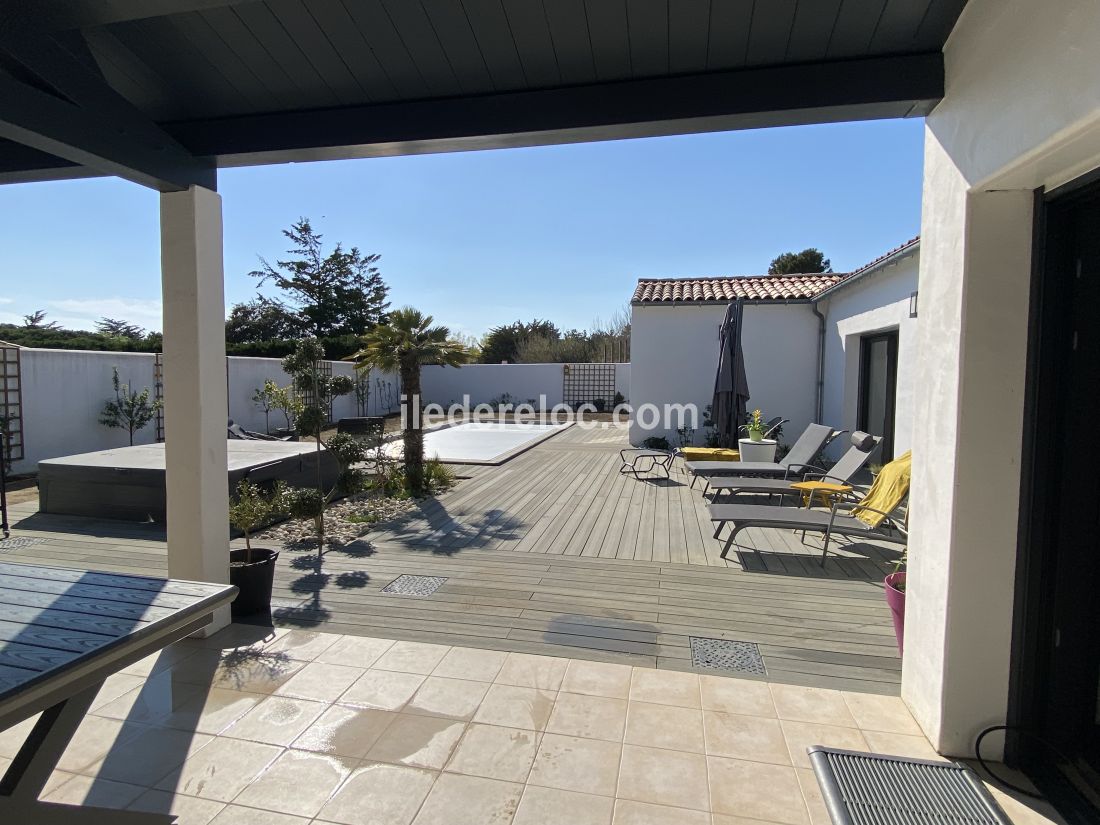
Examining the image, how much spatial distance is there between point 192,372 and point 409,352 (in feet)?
16.0

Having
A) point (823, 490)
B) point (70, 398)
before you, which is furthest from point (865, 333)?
point (70, 398)

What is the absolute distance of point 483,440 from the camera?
12828 millimetres

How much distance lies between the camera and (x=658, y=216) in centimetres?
1088

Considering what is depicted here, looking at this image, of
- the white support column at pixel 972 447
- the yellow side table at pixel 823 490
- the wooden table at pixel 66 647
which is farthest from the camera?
the yellow side table at pixel 823 490

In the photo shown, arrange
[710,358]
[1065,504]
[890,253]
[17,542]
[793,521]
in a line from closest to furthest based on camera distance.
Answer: [1065,504] < [793,521] < [17,542] < [890,253] < [710,358]

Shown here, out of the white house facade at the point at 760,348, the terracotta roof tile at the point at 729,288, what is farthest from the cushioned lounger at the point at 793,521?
the terracotta roof tile at the point at 729,288

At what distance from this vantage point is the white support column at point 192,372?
3.01 m

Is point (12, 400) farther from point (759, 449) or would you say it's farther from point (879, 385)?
point (879, 385)

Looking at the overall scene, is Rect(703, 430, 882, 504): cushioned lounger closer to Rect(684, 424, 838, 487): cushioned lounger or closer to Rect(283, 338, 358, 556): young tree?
Rect(684, 424, 838, 487): cushioned lounger

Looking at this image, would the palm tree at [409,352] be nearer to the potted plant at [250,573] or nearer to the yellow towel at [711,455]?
the potted plant at [250,573]

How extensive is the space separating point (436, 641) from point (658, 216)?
32.1ft

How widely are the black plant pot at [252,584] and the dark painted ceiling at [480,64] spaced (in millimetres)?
2404

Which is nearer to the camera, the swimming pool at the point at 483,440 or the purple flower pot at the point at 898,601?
the purple flower pot at the point at 898,601

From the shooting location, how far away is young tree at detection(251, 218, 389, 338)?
94.3 feet
